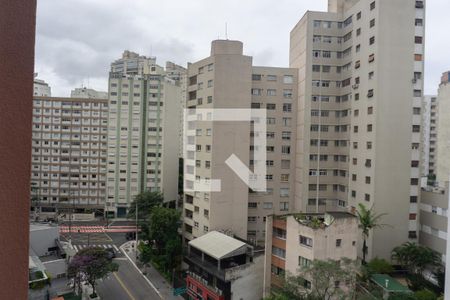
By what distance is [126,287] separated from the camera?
2461 centimetres

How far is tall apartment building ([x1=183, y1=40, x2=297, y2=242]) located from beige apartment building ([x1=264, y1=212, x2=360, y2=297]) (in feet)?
23.8

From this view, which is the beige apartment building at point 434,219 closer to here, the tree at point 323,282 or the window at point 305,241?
the tree at point 323,282

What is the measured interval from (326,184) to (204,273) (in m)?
15.0

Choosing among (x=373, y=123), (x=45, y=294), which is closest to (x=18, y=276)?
(x=45, y=294)

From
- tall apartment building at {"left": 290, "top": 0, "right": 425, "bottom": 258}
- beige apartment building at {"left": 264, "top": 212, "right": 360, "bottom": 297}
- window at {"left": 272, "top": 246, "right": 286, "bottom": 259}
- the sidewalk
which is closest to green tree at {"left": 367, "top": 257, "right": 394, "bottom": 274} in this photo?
tall apartment building at {"left": 290, "top": 0, "right": 425, "bottom": 258}

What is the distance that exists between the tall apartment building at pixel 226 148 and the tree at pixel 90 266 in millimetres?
7746

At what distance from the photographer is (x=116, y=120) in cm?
4431

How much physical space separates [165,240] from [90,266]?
6166 mm

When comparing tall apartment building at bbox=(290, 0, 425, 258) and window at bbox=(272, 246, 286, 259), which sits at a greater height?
tall apartment building at bbox=(290, 0, 425, 258)

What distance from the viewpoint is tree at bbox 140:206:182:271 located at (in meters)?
26.0

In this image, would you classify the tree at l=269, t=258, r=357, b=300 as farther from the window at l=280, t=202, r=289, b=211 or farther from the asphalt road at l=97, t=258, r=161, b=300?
the window at l=280, t=202, r=289, b=211

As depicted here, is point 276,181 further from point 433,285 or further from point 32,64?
point 32,64

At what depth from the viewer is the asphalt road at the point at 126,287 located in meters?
23.2

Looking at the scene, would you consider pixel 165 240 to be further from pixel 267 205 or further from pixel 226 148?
pixel 267 205
